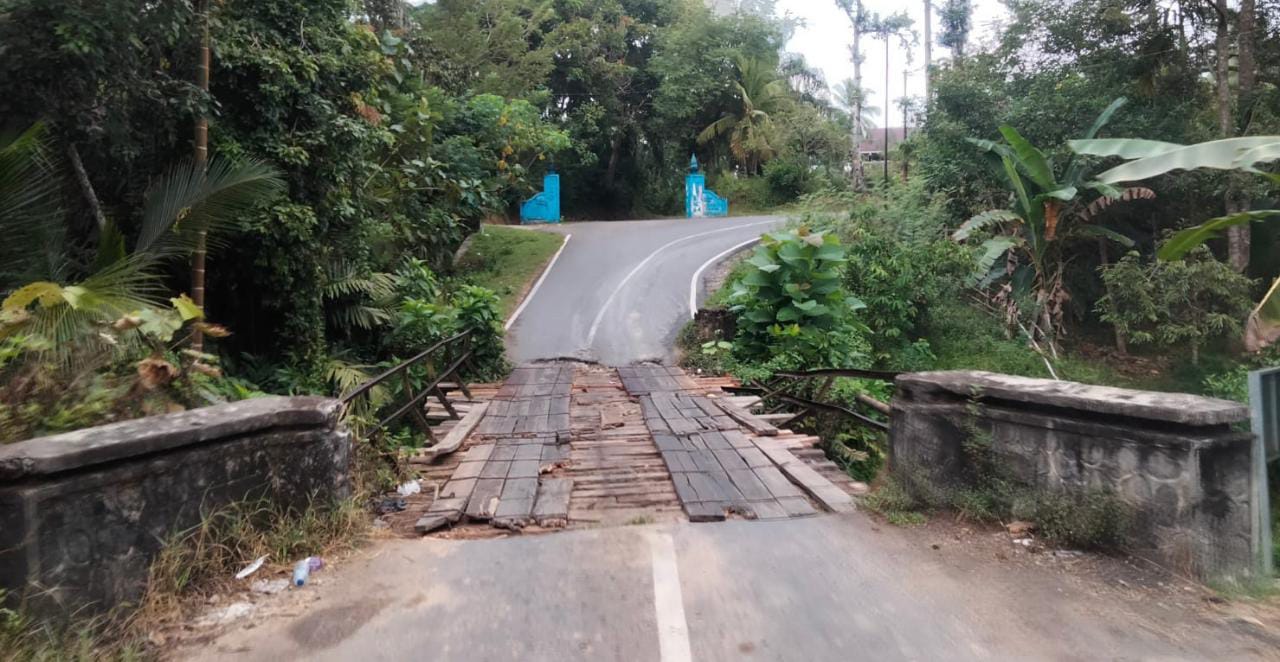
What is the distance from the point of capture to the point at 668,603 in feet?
13.5

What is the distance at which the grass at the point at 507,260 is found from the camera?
19.3 m

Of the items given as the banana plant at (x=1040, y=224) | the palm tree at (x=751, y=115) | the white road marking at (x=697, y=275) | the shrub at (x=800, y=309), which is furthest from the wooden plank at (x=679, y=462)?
the palm tree at (x=751, y=115)

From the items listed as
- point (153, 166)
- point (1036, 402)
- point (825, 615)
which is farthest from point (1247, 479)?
point (153, 166)

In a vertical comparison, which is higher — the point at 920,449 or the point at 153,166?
the point at 153,166

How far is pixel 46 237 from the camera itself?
6.23 m

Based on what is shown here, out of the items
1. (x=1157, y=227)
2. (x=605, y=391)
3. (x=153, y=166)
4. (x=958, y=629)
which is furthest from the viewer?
(x=1157, y=227)

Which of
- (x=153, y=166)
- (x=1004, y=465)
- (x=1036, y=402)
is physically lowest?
(x=1004, y=465)

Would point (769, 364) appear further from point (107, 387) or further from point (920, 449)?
point (107, 387)

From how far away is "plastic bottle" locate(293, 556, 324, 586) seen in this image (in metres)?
4.40

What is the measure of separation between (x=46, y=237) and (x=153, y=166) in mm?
1757

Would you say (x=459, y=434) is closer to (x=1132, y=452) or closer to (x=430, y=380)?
(x=430, y=380)

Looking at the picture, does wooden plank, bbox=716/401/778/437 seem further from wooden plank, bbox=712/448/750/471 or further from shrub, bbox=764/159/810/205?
shrub, bbox=764/159/810/205

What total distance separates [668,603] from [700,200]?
112ft

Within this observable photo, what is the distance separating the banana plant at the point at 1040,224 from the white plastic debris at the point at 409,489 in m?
12.2
